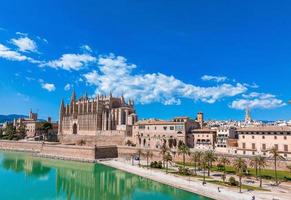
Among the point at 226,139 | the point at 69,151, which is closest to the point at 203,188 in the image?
the point at 226,139

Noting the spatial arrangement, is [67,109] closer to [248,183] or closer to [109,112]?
[109,112]

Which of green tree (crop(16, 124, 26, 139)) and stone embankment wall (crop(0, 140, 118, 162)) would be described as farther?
green tree (crop(16, 124, 26, 139))

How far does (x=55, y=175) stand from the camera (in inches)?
2194

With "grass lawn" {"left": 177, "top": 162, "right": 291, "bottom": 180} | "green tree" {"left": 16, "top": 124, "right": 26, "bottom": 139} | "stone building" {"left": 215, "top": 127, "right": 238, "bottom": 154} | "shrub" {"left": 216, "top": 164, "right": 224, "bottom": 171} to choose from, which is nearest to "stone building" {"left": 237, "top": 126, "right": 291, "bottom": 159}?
"stone building" {"left": 215, "top": 127, "right": 238, "bottom": 154}

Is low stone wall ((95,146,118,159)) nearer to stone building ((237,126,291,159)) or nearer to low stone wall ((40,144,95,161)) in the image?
low stone wall ((40,144,95,161))

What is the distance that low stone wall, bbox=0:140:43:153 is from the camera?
288 feet

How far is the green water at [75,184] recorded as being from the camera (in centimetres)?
3922

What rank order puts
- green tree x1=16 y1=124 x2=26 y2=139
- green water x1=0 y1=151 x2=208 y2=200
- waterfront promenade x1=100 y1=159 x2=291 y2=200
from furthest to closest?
green tree x1=16 y1=124 x2=26 y2=139 < green water x1=0 y1=151 x2=208 y2=200 < waterfront promenade x1=100 y1=159 x2=291 y2=200

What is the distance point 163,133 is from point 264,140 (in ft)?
79.6

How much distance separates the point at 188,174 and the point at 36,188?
23825 millimetres

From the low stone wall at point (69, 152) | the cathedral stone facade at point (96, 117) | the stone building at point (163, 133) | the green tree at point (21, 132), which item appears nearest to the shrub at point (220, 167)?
the stone building at point (163, 133)

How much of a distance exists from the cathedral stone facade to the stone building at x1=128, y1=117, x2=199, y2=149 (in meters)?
6.88

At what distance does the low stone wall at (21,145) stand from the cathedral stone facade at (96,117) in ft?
45.5

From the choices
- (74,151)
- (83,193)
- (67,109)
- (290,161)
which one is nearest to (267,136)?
(290,161)
